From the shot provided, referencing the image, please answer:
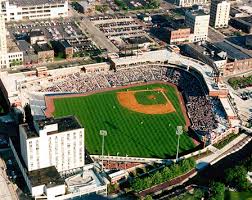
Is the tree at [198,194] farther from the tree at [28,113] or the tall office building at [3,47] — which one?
the tall office building at [3,47]

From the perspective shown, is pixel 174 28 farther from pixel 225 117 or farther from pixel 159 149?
pixel 159 149

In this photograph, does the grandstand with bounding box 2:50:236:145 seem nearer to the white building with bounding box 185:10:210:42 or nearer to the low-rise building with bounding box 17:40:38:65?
the low-rise building with bounding box 17:40:38:65

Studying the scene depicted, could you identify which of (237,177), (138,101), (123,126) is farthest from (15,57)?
(237,177)

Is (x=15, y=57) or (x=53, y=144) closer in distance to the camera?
(x=53, y=144)

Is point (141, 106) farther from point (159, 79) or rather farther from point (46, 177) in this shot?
point (46, 177)

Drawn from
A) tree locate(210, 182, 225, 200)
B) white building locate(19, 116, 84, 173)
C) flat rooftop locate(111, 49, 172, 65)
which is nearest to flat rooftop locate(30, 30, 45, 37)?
flat rooftop locate(111, 49, 172, 65)

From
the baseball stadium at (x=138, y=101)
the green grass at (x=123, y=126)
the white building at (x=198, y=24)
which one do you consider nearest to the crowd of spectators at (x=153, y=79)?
the baseball stadium at (x=138, y=101)
